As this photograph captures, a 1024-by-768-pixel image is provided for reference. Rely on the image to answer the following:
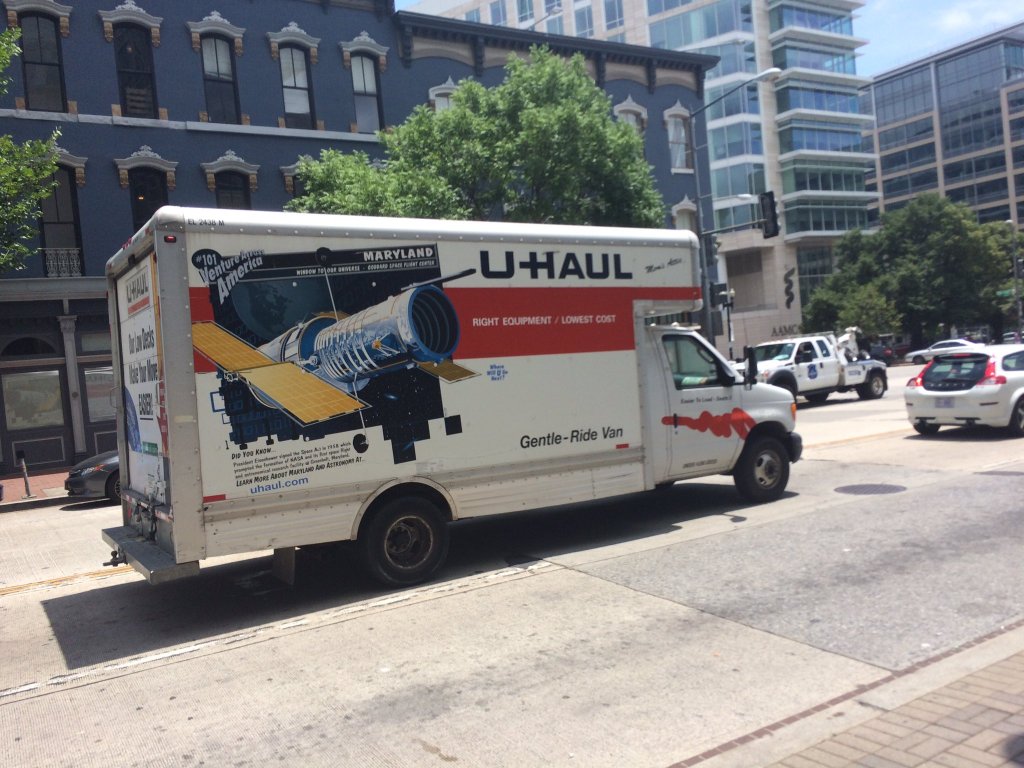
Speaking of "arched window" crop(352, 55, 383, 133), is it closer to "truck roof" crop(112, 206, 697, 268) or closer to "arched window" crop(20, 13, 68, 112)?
"arched window" crop(20, 13, 68, 112)

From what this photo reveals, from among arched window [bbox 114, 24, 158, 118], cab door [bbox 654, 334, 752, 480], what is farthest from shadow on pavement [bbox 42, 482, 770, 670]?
arched window [bbox 114, 24, 158, 118]

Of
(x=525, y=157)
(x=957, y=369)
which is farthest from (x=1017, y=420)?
(x=525, y=157)

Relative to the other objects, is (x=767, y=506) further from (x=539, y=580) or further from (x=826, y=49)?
(x=826, y=49)

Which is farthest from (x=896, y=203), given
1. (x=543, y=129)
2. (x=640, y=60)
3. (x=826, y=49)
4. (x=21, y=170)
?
(x=21, y=170)

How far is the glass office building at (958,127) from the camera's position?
288 ft

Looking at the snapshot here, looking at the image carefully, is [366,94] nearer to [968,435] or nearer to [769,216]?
[769,216]

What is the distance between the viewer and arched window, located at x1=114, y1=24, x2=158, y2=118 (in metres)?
22.8

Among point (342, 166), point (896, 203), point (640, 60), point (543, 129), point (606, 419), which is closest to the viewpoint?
point (606, 419)

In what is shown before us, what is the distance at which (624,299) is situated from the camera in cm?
873

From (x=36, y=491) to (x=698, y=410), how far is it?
49.0 feet

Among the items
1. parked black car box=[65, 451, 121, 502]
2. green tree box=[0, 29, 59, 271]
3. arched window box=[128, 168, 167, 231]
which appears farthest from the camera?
arched window box=[128, 168, 167, 231]

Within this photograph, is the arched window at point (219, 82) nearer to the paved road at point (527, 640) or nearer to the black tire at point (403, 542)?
the paved road at point (527, 640)

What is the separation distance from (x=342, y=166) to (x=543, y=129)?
5.28 metres

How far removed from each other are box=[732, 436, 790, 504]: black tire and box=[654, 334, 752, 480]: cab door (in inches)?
8.6
